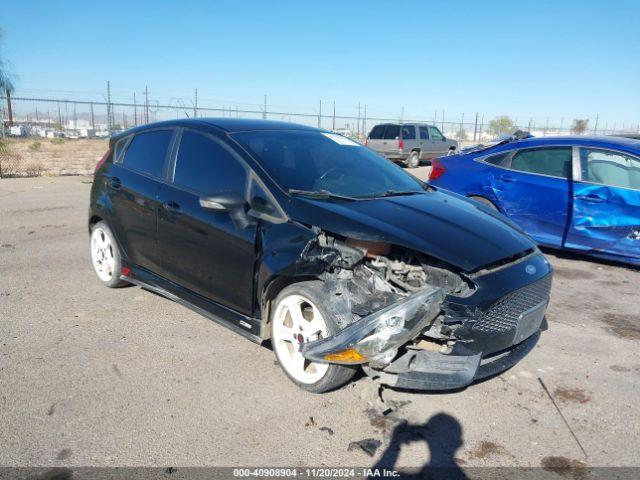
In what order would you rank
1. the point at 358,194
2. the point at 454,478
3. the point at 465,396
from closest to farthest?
1. the point at 454,478
2. the point at 465,396
3. the point at 358,194

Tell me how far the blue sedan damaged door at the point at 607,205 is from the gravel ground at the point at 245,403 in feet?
4.78

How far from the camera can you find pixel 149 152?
15.6 ft

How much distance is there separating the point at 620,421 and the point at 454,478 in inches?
50.2

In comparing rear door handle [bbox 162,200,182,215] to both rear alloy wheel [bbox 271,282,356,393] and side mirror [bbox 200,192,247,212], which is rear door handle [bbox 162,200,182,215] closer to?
side mirror [bbox 200,192,247,212]

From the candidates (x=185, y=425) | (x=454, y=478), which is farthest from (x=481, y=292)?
(x=185, y=425)

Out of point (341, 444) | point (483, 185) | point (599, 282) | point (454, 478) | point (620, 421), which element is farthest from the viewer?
point (483, 185)

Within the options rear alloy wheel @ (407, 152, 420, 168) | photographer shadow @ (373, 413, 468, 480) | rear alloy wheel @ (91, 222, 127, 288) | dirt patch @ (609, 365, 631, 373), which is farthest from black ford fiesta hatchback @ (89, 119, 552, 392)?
rear alloy wheel @ (407, 152, 420, 168)

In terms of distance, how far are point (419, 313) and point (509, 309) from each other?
0.68 m

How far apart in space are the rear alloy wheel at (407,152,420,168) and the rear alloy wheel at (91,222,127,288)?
17.2 meters

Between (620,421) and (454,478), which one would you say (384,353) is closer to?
(454,478)

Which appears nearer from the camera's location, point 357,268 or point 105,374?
point 357,268

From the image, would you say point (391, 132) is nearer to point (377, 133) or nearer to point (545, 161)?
point (377, 133)

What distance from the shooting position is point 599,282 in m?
5.97

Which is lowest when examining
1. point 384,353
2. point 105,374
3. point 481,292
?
point 105,374
